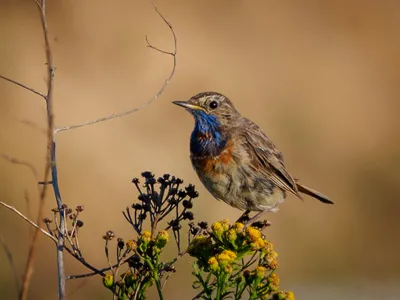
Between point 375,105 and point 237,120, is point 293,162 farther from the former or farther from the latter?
point 237,120

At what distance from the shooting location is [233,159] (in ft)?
22.4

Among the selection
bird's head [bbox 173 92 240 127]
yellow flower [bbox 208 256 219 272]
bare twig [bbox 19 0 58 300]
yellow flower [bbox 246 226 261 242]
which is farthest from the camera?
bird's head [bbox 173 92 240 127]

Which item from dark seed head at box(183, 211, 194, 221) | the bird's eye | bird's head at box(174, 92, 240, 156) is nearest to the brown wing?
bird's head at box(174, 92, 240, 156)

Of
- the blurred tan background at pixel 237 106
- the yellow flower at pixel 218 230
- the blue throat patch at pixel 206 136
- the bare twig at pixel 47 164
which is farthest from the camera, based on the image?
the blurred tan background at pixel 237 106

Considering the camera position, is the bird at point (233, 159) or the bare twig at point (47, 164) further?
the bird at point (233, 159)

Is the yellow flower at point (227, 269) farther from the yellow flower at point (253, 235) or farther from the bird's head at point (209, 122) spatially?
the bird's head at point (209, 122)

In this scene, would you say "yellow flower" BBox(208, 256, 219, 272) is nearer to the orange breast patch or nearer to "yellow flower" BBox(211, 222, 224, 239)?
"yellow flower" BBox(211, 222, 224, 239)

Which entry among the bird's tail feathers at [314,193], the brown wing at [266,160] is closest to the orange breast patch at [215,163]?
the brown wing at [266,160]

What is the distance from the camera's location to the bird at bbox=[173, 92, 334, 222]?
22.0ft

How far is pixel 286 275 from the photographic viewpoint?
48.0 ft

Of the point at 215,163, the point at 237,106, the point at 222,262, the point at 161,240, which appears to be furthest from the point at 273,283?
the point at 237,106

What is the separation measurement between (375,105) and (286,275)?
4244mm

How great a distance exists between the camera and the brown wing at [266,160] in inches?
275

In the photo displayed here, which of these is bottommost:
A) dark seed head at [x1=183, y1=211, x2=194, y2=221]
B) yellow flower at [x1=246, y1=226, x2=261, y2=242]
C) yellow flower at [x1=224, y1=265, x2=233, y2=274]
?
yellow flower at [x1=224, y1=265, x2=233, y2=274]
